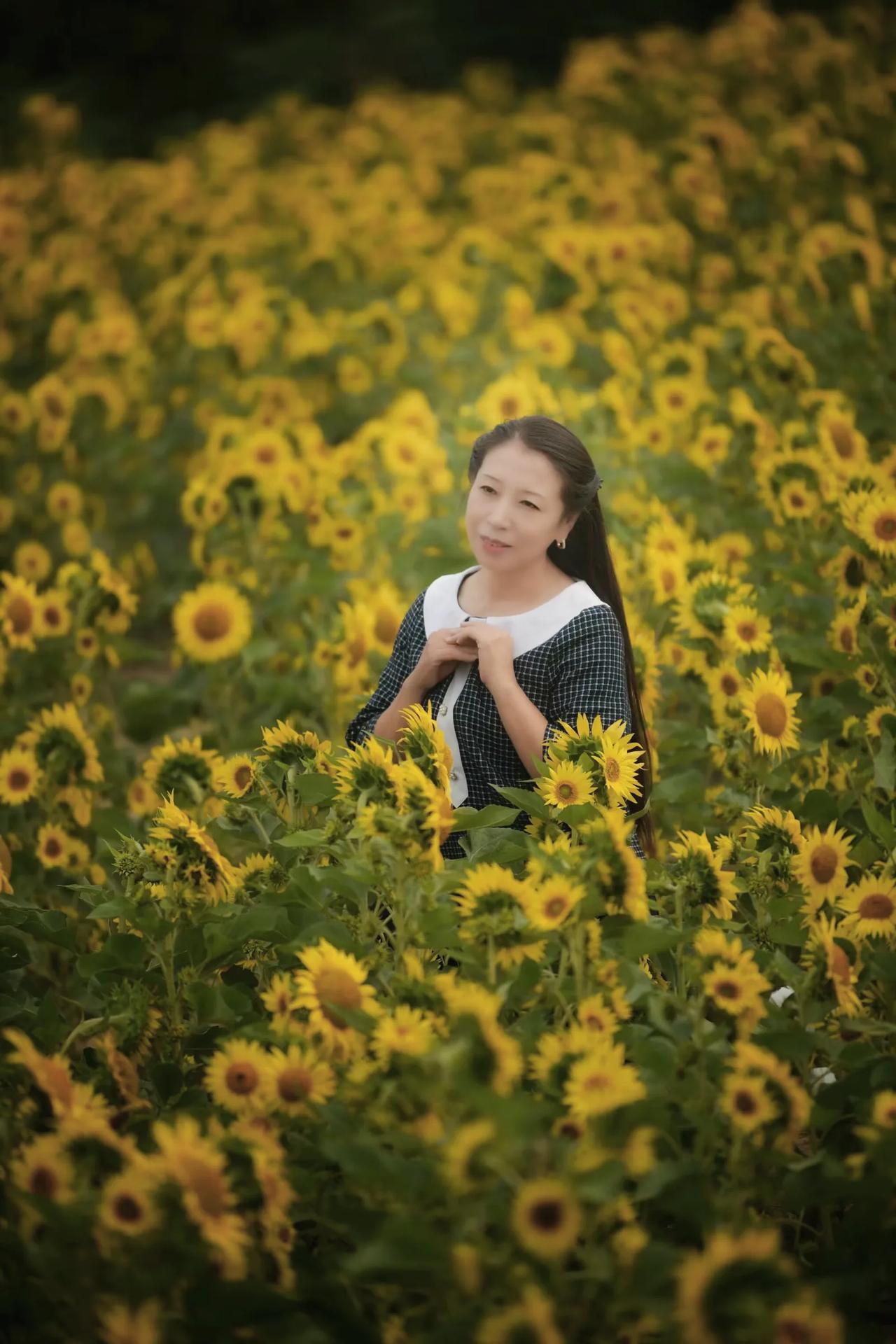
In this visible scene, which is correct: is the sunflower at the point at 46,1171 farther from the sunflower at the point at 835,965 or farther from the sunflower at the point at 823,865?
A: the sunflower at the point at 823,865

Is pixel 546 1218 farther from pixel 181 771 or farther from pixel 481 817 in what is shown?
pixel 181 771

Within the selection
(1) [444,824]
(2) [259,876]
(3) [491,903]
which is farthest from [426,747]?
(2) [259,876]

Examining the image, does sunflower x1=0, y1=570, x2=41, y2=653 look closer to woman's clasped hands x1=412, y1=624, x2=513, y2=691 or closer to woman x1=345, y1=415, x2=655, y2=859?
woman x1=345, y1=415, x2=655, y2=859

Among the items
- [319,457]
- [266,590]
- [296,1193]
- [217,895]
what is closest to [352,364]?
[319,457]

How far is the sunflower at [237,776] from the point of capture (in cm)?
217

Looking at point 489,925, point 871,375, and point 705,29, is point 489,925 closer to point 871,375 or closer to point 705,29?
point 871,375

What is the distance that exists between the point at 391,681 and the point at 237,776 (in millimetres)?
429

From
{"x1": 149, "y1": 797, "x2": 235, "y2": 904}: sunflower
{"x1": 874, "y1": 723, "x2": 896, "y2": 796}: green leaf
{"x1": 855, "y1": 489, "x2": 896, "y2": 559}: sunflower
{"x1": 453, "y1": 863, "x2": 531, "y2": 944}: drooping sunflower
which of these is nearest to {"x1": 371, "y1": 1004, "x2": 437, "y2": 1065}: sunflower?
{"x1": 453, "y1": 863, "x2": 531, "y2": 944}: drooping sunflower

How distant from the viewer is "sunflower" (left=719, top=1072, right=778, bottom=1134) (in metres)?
1.59

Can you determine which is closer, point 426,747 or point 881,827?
point 426,747

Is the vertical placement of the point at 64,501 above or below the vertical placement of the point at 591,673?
above

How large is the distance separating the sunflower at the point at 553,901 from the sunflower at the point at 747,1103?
0.83ft

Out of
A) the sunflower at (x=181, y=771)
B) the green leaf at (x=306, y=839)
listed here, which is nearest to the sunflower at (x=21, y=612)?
the sunflower at (x=181, y=771)

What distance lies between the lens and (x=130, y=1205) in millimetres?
1466
